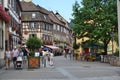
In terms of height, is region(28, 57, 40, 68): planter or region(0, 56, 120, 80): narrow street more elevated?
region(28, 57, 40, 68): planter

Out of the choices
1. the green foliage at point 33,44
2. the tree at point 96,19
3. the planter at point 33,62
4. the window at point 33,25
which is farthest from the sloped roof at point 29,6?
the planter at point 33,62

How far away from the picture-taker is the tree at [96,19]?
51856 mm

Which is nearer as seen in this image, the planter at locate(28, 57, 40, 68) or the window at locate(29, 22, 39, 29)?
the planter at locate(28, 57, 40, 68)

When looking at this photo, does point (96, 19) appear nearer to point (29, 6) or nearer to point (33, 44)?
point (33, 44)

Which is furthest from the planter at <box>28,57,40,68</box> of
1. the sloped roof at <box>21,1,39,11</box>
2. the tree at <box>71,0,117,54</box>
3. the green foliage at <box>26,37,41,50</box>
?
the sloped roof at <box>21,1,39,11</box>

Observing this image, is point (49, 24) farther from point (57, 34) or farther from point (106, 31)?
point (106, 31)

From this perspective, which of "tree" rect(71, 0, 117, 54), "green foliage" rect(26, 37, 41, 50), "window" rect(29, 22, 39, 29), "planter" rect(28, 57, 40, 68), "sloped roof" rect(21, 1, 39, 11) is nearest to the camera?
"planter" rect(28, 57, 40, 68)

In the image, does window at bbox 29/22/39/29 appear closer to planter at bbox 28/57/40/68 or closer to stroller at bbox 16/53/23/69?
planter at bbox 28/57/40/68

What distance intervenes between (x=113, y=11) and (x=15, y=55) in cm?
2245

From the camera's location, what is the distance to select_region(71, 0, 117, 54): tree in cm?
5186

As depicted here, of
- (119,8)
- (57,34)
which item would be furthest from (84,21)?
(57,34)

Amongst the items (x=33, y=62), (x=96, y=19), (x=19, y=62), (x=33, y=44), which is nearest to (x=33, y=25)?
(x=33, y=44)

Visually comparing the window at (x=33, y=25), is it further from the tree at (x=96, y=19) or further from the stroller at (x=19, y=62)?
the stroller at (x=19, y=62)

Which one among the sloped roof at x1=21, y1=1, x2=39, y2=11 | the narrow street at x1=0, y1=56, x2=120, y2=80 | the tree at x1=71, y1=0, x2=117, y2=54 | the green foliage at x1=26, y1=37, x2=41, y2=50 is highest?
the sloped roof at x1=21, y1=1, x2=39, y2=11
